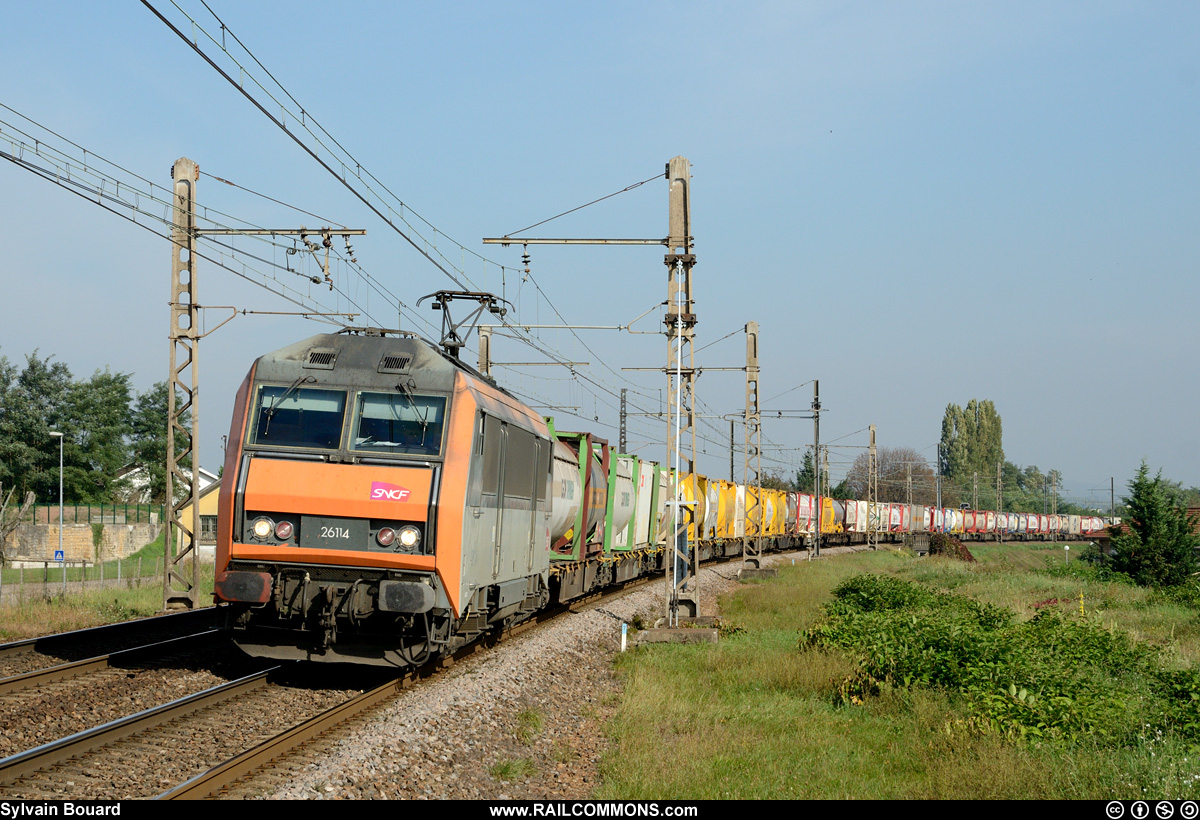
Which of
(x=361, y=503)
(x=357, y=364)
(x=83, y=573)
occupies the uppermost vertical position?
(x=357, y=364)

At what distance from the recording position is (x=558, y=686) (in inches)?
504

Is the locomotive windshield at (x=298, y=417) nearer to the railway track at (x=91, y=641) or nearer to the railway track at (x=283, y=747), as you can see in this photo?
the railway track at (x=91, y=641)

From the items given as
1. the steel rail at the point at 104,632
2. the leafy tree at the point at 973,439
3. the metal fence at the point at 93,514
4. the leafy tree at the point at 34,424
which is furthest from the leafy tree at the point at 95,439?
the leafy tree at the point at 973,439

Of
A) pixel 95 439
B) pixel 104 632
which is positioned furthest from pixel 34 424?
pixel 104 632

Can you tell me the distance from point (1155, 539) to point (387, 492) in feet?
117

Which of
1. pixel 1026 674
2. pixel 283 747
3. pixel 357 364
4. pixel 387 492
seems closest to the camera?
pixel 283 747

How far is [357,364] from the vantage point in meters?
11.1

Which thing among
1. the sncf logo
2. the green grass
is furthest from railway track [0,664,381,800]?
the green grass

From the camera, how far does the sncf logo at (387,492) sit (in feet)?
34.0

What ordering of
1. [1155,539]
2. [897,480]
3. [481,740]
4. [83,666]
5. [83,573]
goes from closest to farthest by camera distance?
1. [481,740]
2. [83,666]
3. [83,573]
4. [1155,539]
5. [897,480]

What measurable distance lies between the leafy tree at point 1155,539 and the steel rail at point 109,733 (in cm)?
3556

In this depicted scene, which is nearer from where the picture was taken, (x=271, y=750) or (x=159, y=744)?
(x=271, y=750)

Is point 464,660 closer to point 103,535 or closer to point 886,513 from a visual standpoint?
point 103,535

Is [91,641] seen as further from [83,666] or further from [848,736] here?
[848,736]
